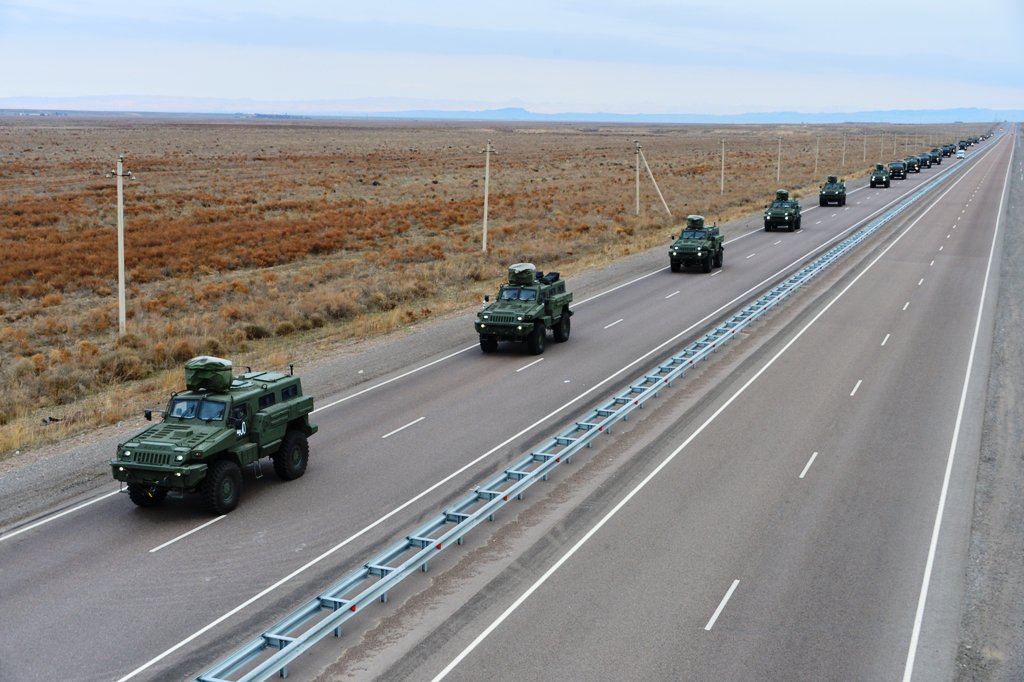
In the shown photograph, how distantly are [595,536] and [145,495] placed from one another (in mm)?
7918

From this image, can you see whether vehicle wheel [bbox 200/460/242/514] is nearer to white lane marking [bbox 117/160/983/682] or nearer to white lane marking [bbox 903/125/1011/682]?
white lane marking [bbox 117/160/983/682]

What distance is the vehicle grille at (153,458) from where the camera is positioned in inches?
653

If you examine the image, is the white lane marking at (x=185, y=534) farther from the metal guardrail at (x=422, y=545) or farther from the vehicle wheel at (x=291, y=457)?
the metal guardrail at (x=422, y=545)

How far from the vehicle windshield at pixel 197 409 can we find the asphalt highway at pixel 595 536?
167 centimetres

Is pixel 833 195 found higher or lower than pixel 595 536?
higher

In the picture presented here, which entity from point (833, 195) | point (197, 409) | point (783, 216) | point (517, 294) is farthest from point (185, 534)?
point (833, 195)

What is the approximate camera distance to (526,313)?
2947 centimetres

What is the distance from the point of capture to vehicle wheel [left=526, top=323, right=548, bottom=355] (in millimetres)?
29688

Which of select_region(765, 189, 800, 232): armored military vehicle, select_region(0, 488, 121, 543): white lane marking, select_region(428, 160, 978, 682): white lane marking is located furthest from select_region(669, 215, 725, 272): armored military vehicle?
select_region(0, 488, 121, 543): white lane marking

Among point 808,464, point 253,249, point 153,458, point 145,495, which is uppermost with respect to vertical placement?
point 253,249

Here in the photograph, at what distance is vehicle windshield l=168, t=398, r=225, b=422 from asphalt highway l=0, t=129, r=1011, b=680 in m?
1.67

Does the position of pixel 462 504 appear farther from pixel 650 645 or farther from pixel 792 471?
pixel 792 471

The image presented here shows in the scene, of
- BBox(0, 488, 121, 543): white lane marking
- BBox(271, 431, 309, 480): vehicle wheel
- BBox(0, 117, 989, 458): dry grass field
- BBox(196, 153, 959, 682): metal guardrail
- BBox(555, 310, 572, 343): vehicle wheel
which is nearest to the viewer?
BBox(196, 153, 959, 682): metal guardrail

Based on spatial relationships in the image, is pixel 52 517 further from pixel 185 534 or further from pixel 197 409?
pixel 197 409
